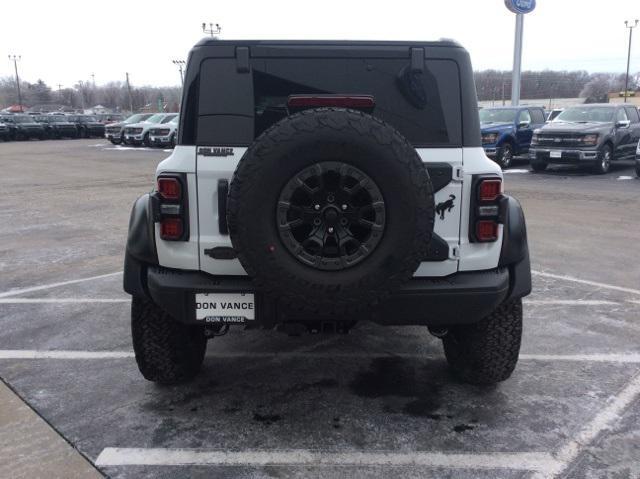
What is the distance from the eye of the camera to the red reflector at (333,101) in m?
3.02

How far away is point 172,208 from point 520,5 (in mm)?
24590

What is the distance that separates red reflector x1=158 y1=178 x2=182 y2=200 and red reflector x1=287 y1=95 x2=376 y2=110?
0.72 metres

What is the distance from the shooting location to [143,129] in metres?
29.5

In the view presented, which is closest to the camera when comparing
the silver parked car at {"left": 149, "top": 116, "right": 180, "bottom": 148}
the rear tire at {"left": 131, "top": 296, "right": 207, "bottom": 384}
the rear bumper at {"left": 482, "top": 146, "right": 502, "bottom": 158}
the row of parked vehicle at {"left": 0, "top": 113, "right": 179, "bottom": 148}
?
the rear tire at {"left": 131, "top": 296, "right": 207, "bottom": 384}

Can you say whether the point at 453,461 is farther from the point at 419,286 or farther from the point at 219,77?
the point at 219,77

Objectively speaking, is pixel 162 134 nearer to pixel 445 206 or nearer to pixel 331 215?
pixel 445 206

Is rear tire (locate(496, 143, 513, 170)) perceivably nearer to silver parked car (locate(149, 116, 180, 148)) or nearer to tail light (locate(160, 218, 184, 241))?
tail light (locate(160, 218, 184, 241))

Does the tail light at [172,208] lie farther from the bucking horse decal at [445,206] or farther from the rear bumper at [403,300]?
the bucking horse decal at [445,206]

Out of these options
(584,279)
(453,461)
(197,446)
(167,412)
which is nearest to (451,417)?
(453,461)

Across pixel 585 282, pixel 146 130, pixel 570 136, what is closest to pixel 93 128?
pixel 146 130

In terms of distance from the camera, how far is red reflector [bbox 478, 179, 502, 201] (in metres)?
3.11

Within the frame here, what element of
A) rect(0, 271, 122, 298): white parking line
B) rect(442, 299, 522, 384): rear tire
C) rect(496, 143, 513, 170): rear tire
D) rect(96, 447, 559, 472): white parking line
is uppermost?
rect(496, 143, 513, 170): rear tire

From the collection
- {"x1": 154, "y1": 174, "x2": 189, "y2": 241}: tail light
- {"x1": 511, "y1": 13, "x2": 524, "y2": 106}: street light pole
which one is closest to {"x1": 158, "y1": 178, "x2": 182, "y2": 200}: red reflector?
{"x1": 154, "y1": 174, "x2": 189, "y2": 241}: tail light

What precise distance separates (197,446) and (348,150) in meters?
1.71
